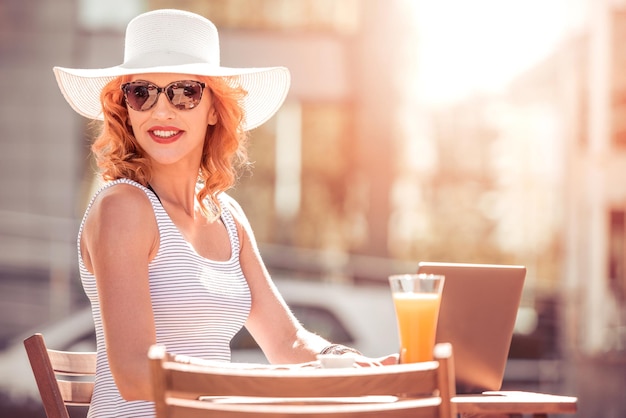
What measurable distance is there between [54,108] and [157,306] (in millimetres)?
9870

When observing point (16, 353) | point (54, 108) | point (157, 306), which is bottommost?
point (16, 353)

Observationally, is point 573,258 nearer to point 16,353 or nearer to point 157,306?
point 16,353

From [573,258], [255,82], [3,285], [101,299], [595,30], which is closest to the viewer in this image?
[101,299]

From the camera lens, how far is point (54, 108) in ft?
38.1

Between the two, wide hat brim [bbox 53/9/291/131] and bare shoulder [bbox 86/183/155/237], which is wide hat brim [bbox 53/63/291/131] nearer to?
wide hat brim [bbox 53/9/291/131]

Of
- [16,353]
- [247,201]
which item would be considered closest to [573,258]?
[247,201]

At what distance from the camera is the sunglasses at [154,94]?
2.26 metres

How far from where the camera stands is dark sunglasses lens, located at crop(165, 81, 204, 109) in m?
2.27

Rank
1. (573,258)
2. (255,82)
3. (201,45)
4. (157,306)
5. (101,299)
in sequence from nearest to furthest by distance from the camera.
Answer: (101,299) → (157,306) → (201,45) → (255,82) → (573,258)

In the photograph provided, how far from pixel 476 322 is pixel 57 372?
86 cm

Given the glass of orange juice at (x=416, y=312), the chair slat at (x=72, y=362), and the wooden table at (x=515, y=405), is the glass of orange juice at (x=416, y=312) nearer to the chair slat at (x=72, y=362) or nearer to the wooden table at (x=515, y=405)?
the wooden table at (x=515, y=405)

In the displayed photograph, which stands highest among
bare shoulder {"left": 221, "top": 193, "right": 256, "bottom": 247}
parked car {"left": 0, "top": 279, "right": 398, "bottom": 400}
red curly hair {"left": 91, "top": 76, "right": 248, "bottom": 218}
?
red curly hair {"left": 91, "top": 76, "right": 248, "bottom": 218}

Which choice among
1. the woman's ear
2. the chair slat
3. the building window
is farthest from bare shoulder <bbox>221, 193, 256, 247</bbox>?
the building window

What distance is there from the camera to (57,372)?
2.30 m
